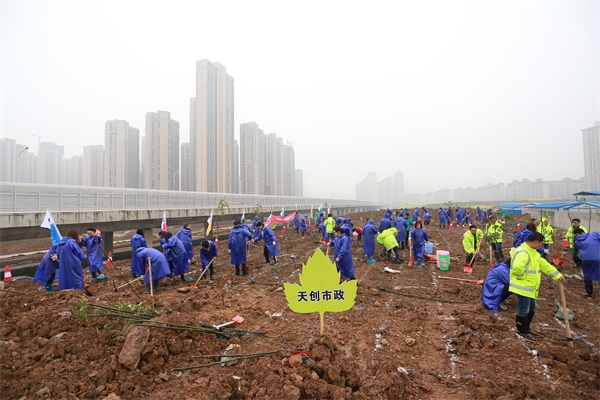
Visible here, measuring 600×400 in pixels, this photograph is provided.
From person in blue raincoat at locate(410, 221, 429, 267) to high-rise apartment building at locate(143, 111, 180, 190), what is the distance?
42310 mm

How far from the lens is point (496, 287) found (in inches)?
207

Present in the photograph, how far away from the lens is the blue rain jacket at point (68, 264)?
6191 millimetres

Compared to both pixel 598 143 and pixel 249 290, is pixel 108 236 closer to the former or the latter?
pixel 249 290

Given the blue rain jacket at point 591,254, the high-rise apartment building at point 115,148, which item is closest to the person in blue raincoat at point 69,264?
the blue rain jacket at point 591,254

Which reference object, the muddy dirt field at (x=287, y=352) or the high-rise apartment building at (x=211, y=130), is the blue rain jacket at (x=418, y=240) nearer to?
the muddy dirt field at (x=287, y=352)

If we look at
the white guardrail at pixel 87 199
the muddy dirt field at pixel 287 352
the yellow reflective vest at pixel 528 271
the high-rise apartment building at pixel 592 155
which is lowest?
the muddy dirt field at pixel 287 352

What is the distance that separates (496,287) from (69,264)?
886 centimetres

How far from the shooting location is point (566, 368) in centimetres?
342

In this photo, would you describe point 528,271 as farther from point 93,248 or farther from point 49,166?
point 49,166

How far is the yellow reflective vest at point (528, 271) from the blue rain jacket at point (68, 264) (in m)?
8.36

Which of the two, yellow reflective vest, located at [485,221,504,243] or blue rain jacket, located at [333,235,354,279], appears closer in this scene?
blue rain jacket, located at [333,235,354,279]

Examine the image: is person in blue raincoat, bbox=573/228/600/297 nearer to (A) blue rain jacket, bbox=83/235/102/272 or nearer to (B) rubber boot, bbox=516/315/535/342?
(B) rubber boot, bbox=516/315/535/342

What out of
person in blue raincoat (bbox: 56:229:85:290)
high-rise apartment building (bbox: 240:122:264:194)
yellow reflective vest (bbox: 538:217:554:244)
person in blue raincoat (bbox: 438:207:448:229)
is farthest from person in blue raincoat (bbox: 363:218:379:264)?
high-rise apartment building (bbox: 240:122:264:194)

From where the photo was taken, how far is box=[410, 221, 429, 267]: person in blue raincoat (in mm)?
9492
